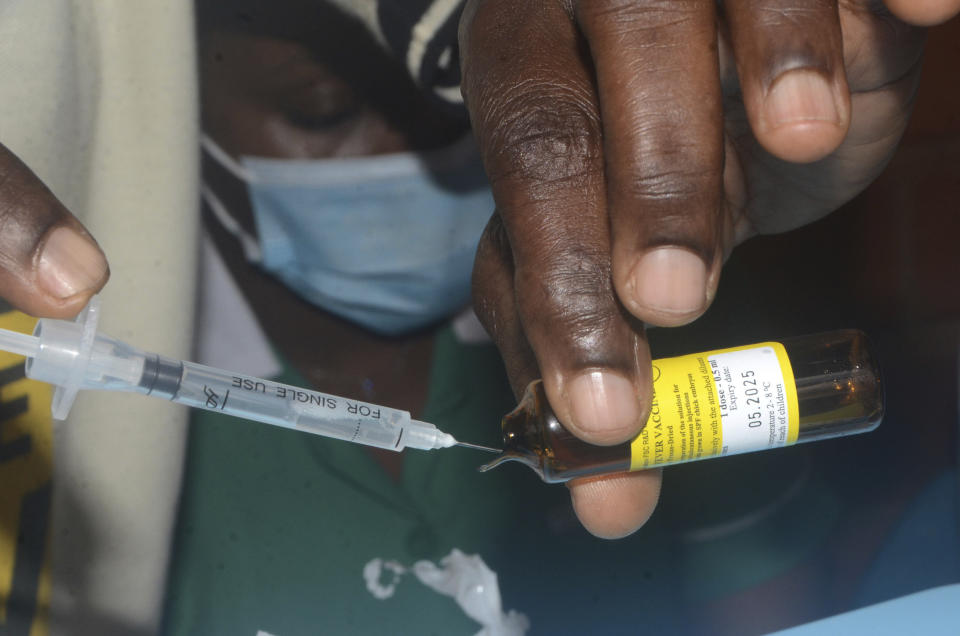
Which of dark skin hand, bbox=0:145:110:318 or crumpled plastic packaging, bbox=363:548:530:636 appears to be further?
crumpled plastic packaging, bbox=363:548:530:636

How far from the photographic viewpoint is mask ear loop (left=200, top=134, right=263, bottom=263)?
1414 millimetres

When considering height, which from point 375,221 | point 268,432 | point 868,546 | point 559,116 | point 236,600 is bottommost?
point 236,600

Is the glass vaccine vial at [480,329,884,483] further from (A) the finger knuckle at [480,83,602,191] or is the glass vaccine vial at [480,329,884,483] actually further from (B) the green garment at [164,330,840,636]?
(B) the green garment at [164,330,840,636]

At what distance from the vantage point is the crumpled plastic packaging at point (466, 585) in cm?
126

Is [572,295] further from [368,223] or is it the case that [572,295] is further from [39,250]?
[368,223]

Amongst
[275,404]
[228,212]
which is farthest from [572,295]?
[228,212]

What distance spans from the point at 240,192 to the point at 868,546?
1276 millimetres

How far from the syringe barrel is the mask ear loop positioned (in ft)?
2.18

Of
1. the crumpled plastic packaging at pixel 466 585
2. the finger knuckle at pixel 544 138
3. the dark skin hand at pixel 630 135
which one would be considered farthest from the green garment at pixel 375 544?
the finger knuckle at pixel 544 138

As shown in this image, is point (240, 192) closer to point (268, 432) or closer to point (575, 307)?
point (268, 432)

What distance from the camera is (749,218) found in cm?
103

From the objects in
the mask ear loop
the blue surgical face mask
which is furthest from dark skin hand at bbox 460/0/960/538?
the mask ear loop

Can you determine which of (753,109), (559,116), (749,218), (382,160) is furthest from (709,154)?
(382,160)

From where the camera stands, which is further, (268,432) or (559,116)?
(268,432)
